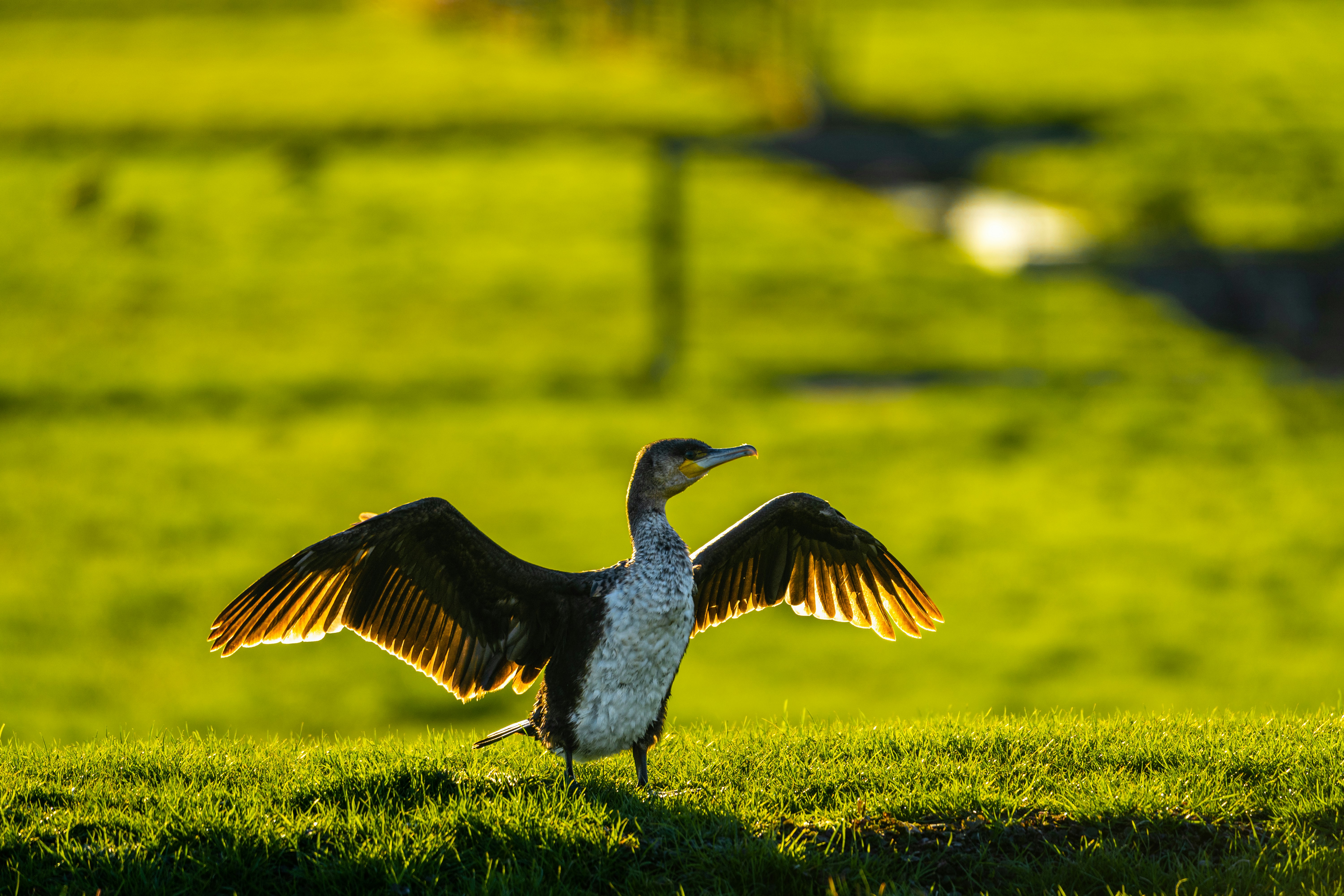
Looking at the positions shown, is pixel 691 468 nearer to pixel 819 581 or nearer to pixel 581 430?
pixel 819 581

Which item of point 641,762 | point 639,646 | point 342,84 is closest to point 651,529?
point 639,646

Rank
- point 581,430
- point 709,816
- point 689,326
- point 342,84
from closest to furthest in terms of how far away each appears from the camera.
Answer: point 709,816 < point 581,430 < point 689,326 < point 342,84

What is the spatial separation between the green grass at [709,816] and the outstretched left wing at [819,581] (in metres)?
0.69

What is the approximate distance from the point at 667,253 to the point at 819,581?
68.2 feet

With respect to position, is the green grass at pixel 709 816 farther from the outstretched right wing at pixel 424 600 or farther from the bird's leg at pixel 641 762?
the outstretched right wing at pixel 424 600

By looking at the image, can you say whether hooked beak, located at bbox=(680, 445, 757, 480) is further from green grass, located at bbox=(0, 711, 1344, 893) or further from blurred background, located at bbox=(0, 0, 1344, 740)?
blurred background, located at bbox=(0, 0, 1344, 740)

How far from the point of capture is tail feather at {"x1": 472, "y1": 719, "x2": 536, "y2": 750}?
20.0 ft

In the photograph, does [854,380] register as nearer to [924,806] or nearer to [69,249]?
[69,249]

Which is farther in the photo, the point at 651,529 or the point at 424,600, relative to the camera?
the point at 424,600

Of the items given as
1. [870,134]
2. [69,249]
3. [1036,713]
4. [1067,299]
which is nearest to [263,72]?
[69,249]

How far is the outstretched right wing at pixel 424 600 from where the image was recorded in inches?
225

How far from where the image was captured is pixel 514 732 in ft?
20.0

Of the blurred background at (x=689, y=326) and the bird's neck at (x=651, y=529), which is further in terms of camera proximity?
the blurred background at (x=689, y=326)

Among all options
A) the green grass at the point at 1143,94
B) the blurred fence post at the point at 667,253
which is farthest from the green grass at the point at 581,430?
the green grass at the point at 1143,94
